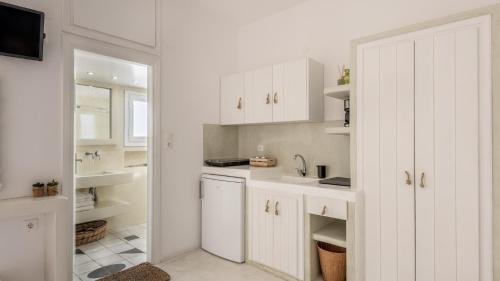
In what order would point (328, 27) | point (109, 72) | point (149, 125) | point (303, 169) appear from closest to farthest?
1. point (149, 125)
2. point (328, 27)
3. point (303, 169)
4. point (109, 72)

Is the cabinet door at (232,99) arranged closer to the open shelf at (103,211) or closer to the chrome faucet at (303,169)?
the chrome faucet at (303,169)

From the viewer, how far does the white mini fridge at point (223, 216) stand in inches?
116

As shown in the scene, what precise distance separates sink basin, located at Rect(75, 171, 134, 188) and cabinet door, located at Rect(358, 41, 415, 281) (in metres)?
3.09

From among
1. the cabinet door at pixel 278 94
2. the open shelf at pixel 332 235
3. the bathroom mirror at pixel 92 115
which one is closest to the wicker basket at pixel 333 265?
the open shelf at pixel 332 235

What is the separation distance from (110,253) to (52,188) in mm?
1437

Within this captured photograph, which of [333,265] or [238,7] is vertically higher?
[238,7]

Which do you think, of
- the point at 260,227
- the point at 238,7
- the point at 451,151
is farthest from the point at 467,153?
the point at 238,7

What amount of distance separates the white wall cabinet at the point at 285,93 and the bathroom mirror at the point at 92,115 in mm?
2160

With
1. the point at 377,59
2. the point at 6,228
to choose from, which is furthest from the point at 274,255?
the point at 6,228

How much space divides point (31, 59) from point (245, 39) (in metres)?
2.46

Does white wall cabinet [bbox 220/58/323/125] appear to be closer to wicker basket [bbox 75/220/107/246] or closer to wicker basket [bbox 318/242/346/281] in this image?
wicker basket [bbox 318/242/346/281]

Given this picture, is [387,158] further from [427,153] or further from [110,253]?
[110,253]

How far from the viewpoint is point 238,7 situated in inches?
132

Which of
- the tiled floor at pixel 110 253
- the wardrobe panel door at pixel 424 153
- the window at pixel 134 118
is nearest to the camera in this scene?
the wardrobe panel door at pixel 424 153
